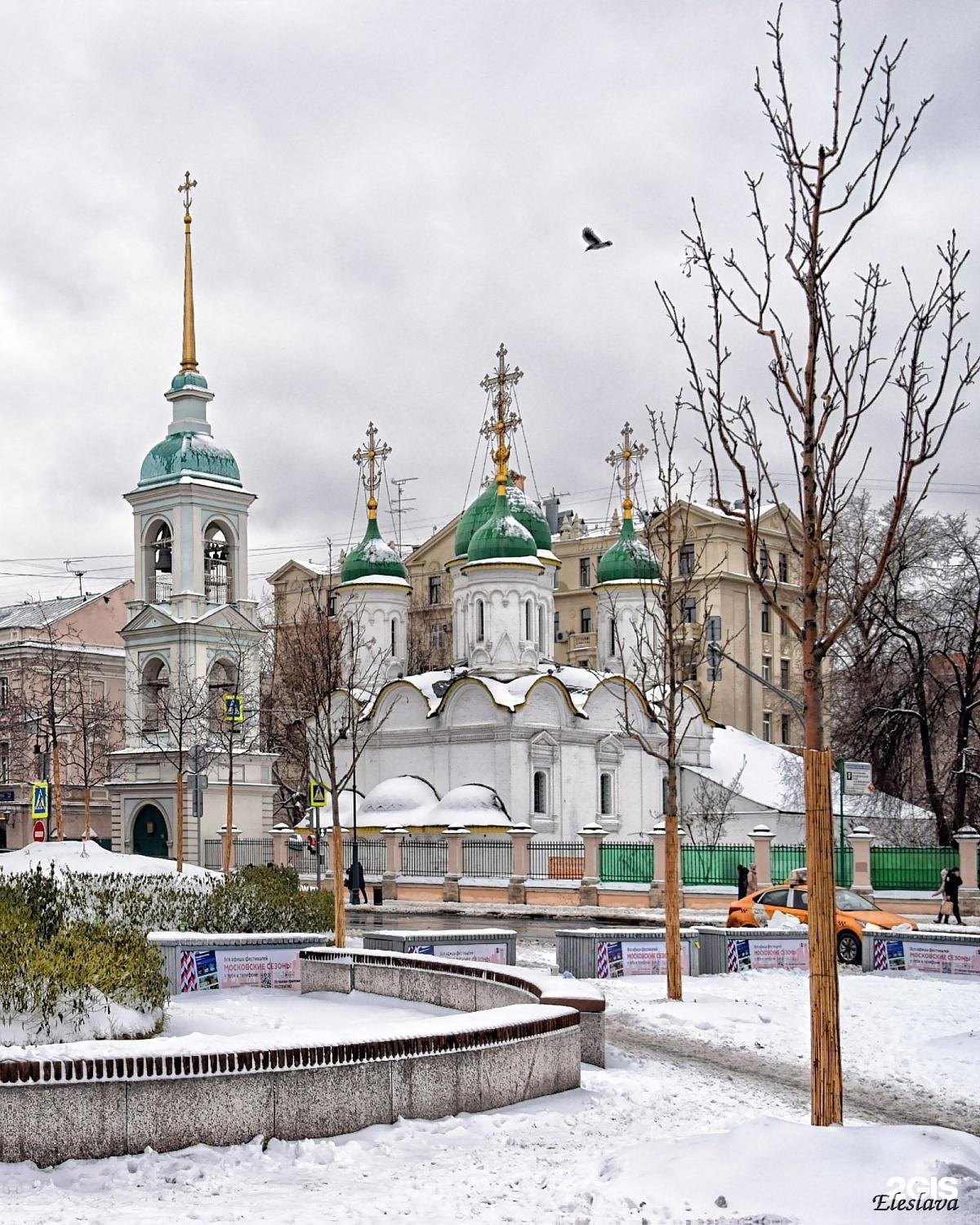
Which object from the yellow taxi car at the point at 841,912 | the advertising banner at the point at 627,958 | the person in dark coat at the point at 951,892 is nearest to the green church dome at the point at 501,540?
the person in dark coat at the point at 951,892

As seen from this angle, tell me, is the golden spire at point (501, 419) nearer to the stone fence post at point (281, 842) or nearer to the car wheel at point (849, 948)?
the stone fence post at point (281, 842)

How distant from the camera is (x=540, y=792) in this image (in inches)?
1912

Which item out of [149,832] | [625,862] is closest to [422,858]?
[625,862]

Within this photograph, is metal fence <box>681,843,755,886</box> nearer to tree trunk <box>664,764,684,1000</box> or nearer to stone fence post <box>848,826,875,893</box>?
stone fence post <box>848,826,875,893</box>

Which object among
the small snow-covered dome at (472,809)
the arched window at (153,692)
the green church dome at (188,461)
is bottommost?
the small snow-covered dome at (472,809)

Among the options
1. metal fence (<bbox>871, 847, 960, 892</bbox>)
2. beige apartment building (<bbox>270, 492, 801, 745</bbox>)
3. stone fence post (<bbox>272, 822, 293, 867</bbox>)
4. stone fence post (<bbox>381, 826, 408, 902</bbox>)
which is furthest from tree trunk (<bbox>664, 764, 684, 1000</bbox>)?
beige apartment building (<bbox>270, 492, 801, 745</bbox>)

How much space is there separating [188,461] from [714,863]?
77.8ft

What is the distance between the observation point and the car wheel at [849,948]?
2122cm

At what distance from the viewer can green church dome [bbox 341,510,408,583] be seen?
57.9m

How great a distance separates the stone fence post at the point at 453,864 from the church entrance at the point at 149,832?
1326cm

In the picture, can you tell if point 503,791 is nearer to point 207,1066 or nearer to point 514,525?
point 514,525

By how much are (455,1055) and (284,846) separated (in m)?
37.0

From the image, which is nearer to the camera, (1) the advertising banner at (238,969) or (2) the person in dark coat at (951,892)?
(1) the advertising banner at (238,969)

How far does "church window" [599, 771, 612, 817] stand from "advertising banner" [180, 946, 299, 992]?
112 ft
